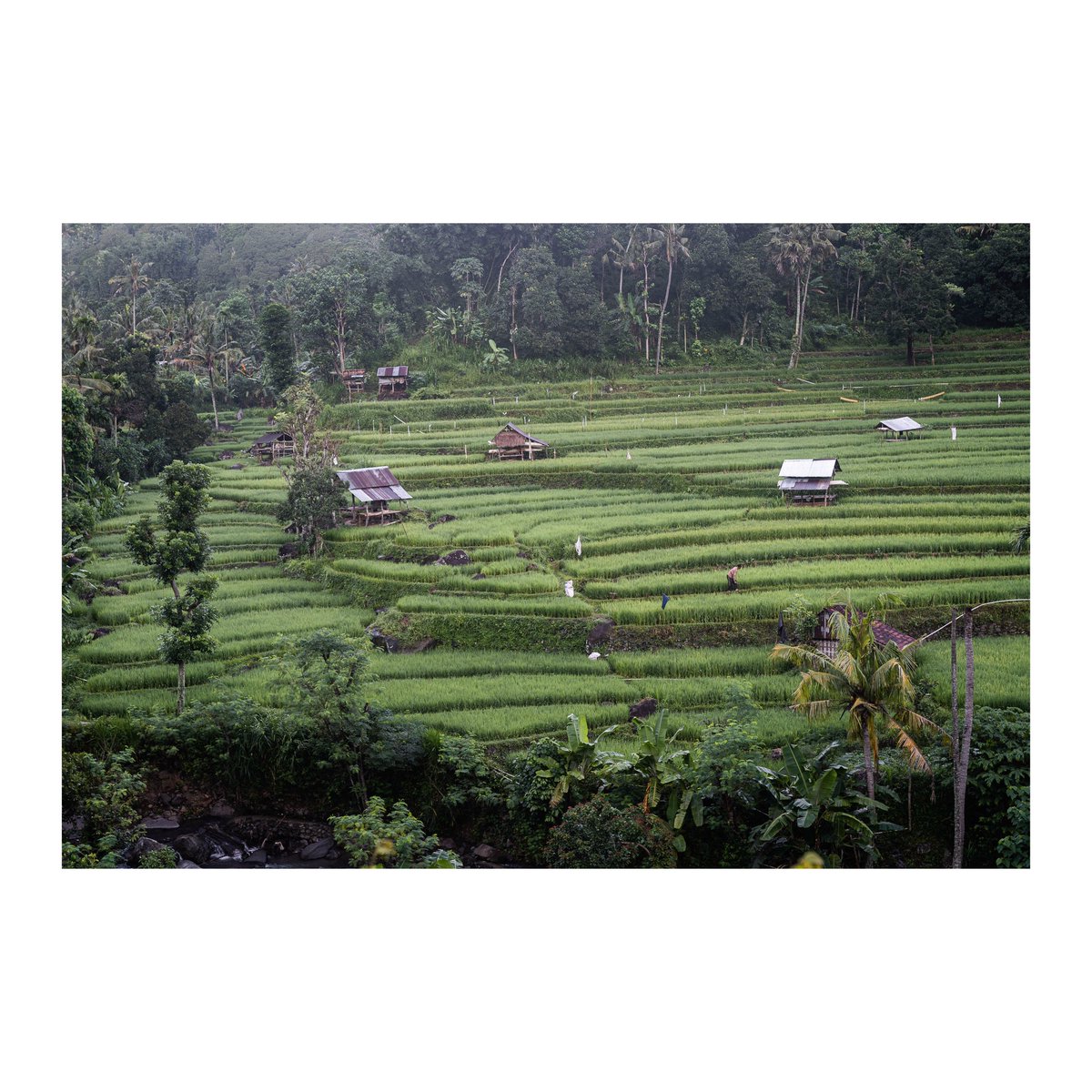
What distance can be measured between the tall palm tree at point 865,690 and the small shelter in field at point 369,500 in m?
4.29

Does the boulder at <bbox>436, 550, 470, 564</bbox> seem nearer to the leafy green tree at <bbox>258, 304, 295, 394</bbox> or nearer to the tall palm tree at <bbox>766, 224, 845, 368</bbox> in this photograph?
the leafy green tree at <bbox>258, 304, 295, 394</bbox>

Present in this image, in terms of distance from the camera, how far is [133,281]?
10625 millimetres

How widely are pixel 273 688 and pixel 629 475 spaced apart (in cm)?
432

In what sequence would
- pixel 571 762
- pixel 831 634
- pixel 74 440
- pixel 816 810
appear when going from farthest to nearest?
pixel 74 440 < pixel 831 634 < pixel 571 762 < pixel 816 810

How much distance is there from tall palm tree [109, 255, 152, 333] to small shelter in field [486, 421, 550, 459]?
3.96m

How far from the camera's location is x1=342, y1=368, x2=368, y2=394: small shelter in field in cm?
1095

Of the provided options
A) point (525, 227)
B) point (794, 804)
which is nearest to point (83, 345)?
point (525, 227)

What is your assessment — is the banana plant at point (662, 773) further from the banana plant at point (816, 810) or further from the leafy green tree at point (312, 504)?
the leafy green tree at point (312, 504)

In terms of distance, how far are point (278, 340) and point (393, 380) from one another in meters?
1.33

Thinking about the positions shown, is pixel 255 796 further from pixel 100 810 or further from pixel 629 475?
pixel 629 475

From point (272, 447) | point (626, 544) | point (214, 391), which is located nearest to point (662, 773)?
point (626, 544)

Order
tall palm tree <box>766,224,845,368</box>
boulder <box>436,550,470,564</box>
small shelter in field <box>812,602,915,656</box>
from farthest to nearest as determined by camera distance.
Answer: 1. boulder <box>436,550,470,564</box>
2. tall palm tree <box>766,224,845,368</box>
3. small shelter in field <box>812,602,915,656</box>

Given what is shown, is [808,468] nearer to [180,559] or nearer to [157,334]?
[180,559]

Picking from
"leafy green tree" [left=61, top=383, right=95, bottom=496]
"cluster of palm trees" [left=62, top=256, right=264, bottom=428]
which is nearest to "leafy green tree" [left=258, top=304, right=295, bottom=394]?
"cluster of palm trees" [left=62, top=256, right=264, bottom=428]
